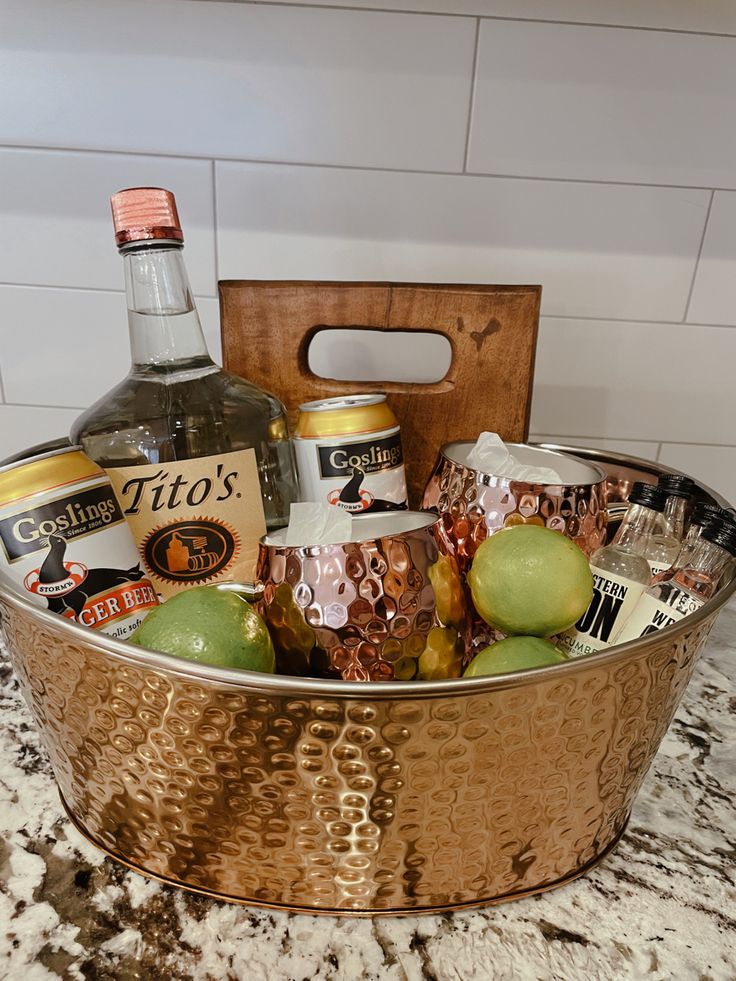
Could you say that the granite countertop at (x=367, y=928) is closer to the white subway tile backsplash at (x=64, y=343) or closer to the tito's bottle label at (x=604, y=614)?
the tito's bottle label at (x=604, y=614)

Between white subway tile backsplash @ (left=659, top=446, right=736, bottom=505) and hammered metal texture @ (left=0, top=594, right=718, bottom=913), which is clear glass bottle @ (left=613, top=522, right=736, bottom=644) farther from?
white subway tile backsplash @ (left=659, top=446, right=736, bottom=505)

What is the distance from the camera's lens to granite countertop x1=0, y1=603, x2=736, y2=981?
1.19 feet

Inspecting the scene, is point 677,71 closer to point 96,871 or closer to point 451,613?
point 451,613

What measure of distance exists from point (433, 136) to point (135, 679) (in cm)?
64

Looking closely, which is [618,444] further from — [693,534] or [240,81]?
[240,81]

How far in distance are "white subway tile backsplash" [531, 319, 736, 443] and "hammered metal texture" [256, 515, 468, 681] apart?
47 cm

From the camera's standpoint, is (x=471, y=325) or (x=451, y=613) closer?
(x=451, y=613)

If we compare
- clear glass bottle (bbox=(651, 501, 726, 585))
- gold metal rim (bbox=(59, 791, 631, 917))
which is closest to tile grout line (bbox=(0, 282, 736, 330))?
clear glass bottle (bbox=(651, 501, 726, 585))

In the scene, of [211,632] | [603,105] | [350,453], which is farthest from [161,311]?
[603,105]

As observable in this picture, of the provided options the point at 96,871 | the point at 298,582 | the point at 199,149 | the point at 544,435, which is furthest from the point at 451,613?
the point at 199,149

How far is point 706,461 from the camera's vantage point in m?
0.86

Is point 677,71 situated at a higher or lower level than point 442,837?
higher

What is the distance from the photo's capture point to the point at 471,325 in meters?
0.67

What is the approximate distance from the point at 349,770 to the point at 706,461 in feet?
2.35
